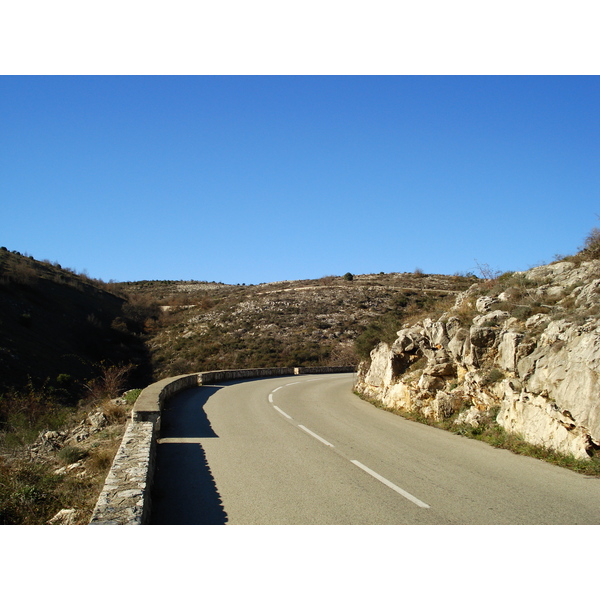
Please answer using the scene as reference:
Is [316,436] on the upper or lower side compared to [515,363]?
lower

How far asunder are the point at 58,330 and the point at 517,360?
40.4 meters

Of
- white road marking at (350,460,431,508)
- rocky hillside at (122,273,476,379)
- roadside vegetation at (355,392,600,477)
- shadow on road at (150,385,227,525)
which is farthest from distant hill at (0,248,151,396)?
white road marking at (350,460,431,508)

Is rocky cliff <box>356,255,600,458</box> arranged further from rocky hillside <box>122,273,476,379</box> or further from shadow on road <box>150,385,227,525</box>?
rocky hillside <box>122,273,476,379</box>

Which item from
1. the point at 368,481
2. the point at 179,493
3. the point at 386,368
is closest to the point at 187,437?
the point at 179,493

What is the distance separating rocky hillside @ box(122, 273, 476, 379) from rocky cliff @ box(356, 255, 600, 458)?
816 centimetres

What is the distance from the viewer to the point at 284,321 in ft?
185

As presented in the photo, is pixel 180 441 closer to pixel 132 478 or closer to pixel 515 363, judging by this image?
pixel 132 478

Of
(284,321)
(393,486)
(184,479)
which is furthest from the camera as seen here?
(284,321)

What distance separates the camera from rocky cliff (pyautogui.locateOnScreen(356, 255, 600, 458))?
8.63 metres

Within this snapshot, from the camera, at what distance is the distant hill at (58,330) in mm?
31094

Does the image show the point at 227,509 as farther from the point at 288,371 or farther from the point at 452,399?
the point at 288,371

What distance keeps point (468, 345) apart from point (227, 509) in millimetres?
9058

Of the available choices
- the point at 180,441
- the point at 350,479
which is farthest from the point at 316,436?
the point at 350,479


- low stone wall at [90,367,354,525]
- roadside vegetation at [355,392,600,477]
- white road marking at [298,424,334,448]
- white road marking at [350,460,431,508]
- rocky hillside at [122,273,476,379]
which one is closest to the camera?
low stone wall at [90,367,354,525]
